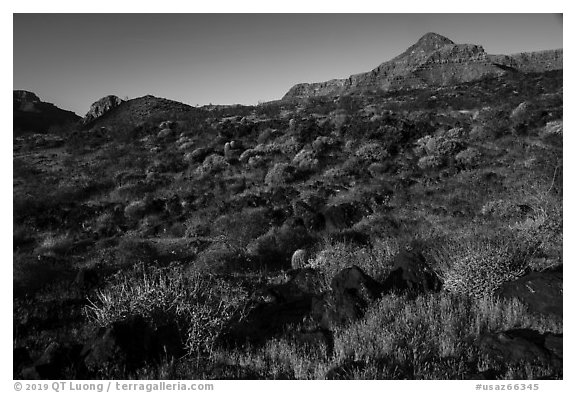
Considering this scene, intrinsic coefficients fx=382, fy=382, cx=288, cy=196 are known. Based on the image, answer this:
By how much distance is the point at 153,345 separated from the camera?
198 inches

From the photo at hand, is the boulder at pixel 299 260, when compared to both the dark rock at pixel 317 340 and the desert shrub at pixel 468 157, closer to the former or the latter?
the dark rock at pixel 317 340

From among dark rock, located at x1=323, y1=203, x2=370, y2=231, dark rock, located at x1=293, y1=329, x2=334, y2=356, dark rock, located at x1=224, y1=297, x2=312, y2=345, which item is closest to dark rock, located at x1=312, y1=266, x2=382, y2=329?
dark rock, located at x1=293, y1=329, x2=334, y2=356

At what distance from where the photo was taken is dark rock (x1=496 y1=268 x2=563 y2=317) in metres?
5.25

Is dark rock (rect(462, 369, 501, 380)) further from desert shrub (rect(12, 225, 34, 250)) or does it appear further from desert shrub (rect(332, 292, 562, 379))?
desert shrub (rect(12, 225, 34, 250))

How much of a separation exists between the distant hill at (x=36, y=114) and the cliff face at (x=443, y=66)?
4490 cm

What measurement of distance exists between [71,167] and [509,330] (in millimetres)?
23744

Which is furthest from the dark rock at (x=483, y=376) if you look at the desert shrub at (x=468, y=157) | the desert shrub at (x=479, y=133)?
the desert shrub at (x=479, y=133)

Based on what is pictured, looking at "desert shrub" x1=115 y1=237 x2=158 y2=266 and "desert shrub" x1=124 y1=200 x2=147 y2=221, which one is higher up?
"desert shrub" x1=124 y1=200 x2=147 y2=221

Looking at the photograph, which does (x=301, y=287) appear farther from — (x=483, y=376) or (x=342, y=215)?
(x=342, y=215)

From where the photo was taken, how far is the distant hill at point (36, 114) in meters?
43.0

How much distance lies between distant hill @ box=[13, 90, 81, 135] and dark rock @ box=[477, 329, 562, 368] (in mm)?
45685
